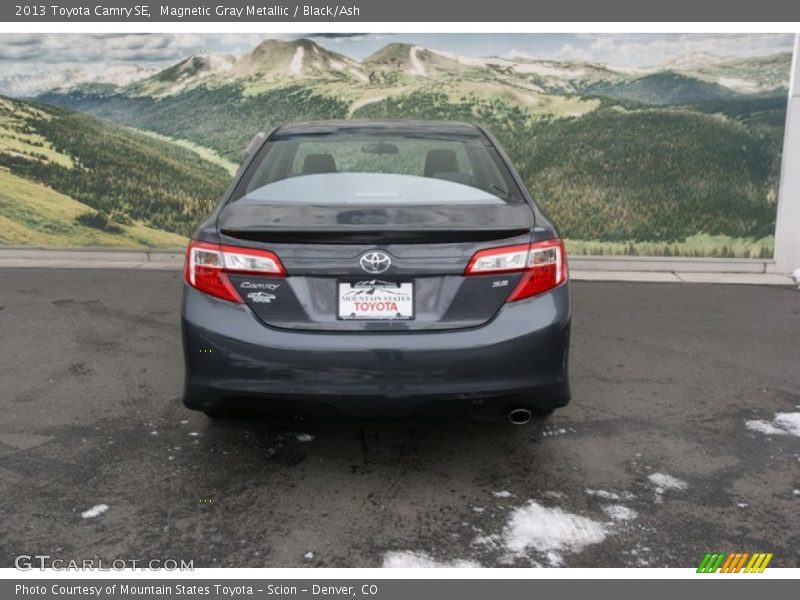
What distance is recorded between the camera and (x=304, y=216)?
3.22m

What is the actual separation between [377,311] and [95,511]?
1.43 meters

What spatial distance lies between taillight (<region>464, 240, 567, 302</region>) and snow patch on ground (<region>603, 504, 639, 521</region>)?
95 cm

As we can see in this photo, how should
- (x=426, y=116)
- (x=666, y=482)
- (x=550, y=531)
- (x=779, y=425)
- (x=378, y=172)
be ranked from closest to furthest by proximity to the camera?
(x=550, y=531)
(x=666, y=482)
(x=378, y=172)
(x=779, y=425)
(x=426, y=116)

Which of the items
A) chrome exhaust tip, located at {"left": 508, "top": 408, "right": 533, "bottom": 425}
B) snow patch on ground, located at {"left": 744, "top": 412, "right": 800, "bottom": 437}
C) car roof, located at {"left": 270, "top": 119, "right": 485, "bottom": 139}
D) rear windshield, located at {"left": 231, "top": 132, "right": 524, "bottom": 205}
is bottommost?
snow patch on ground, located at {"left": 744, "top": 412, "right": 800, "bottom": 437}

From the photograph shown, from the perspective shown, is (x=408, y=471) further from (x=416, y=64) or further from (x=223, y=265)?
(x=416, y=64)

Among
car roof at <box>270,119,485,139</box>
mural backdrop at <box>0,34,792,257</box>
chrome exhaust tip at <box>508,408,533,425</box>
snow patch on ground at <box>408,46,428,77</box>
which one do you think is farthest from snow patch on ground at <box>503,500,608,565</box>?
snow patch on ground at <box>408,46,428,77</box>

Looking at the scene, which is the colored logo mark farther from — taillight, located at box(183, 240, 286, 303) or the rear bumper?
taillight, located at box(183, 240, 286, 303)

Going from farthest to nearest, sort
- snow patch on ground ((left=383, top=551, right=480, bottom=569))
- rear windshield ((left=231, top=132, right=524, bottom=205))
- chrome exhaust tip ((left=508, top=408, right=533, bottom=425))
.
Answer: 1. rear windshield ((left=231, top=132, right=524, bottom=205))
2. chrome exhaust tip ((left=508, top=408, right=533, bottom=425))
3. snow patch on ground ((left=383, top=551, right=480, bottom=569))

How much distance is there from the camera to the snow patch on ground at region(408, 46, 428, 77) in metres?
8.72

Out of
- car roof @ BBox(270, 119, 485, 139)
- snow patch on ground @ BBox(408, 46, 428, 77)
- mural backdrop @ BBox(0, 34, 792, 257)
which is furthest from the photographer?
snow patch on ground @ BBox(408, 46, 428, 77)

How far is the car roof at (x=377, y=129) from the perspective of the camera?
4.19 meters

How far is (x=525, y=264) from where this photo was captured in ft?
10.5

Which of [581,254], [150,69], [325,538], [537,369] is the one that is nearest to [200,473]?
[325,538]

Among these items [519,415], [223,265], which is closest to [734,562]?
[519,415]
